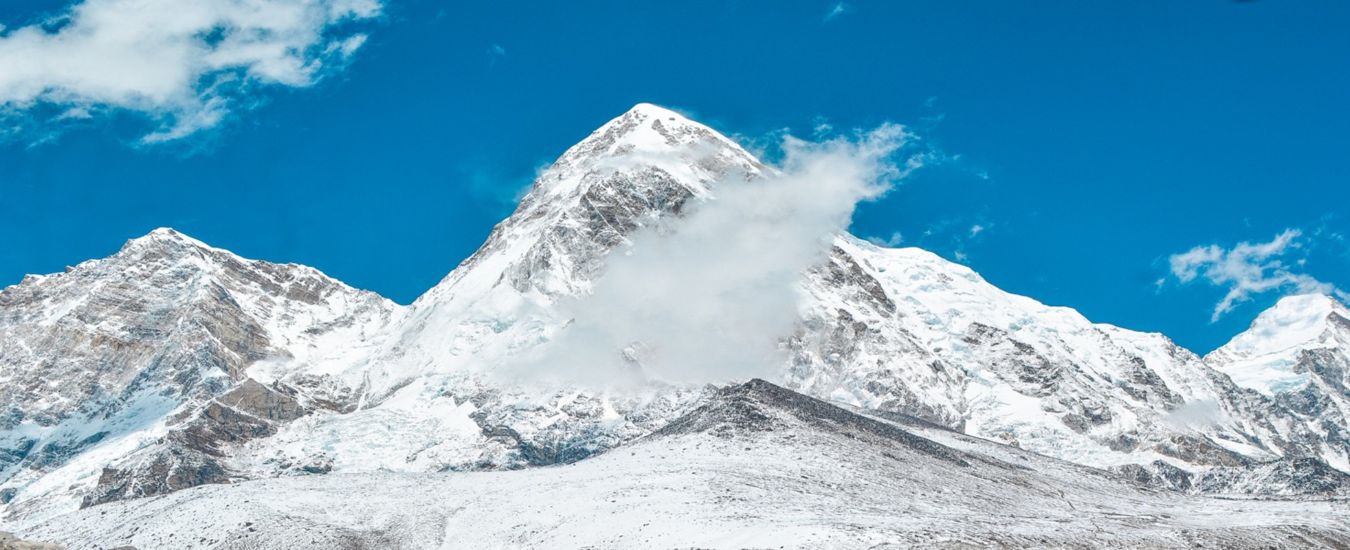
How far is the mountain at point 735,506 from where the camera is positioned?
82.4 metres

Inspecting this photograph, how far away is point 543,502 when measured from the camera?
306 ft

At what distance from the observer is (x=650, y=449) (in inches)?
4242

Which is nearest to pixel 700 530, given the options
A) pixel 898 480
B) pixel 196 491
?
pixel 898 480

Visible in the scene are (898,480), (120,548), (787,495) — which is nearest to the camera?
(120,548)

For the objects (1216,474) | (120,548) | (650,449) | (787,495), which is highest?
(1216,474)

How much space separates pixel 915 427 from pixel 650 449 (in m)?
39.8

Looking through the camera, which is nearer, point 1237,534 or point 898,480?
point 1237,534

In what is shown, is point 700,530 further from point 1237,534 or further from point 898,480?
point 1237,534

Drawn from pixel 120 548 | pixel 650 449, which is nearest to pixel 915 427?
pixel 650 449

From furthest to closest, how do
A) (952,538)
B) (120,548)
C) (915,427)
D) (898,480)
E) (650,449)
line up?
(915,427) < (650,449) < (898,480) < (120,548) < (952,538)

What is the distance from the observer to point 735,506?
87.4 metres

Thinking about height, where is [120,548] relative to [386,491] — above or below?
below

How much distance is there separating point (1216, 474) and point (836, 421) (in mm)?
46109

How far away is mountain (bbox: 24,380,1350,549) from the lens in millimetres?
82375
